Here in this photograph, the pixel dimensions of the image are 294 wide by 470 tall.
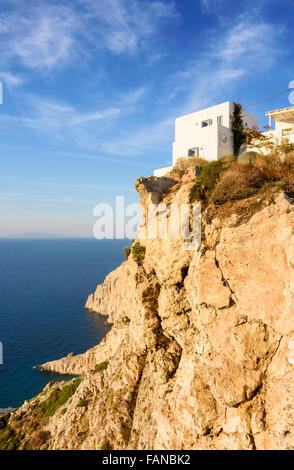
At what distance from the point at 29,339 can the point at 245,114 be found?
72.9 metres

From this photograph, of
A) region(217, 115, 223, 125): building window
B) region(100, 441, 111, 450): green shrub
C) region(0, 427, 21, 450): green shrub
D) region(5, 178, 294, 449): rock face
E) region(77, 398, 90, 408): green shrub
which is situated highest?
region(217, 115, 223, 125): building window

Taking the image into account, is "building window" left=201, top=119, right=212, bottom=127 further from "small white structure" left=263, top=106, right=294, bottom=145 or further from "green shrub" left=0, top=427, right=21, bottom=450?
"green shrub" left=0, top=427, right=21, bottom=450

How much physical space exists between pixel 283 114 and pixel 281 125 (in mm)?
973

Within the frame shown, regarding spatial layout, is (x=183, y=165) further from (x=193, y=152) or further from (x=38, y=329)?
(x=38, y=329)

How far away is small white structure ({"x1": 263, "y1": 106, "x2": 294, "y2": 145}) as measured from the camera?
2319 centimetres

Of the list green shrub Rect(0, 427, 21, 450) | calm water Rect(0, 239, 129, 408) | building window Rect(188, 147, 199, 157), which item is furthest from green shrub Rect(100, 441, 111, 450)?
calm water Rect(0, 239, 129, 408)

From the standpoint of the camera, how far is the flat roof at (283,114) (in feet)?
81.4

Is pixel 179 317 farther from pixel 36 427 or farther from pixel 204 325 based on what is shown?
pixel 36 427

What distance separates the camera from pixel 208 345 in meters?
13.9

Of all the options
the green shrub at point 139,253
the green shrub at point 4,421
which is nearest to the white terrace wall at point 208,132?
the green shrub at point 139,253

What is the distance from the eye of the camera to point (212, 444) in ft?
43.2

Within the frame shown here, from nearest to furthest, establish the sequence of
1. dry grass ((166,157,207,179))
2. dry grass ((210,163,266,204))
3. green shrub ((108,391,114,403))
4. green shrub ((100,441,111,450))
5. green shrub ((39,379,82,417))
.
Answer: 1. dry grass ((210,163,266,204))
2. green shrub ((100,441,111,450))
3. green shrub ((108,391,114,403))
4. dry grass ((166,157,207,179))
5. green shrub ((39,379,82,417))

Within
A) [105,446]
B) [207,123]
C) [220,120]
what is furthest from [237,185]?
[105,446]
